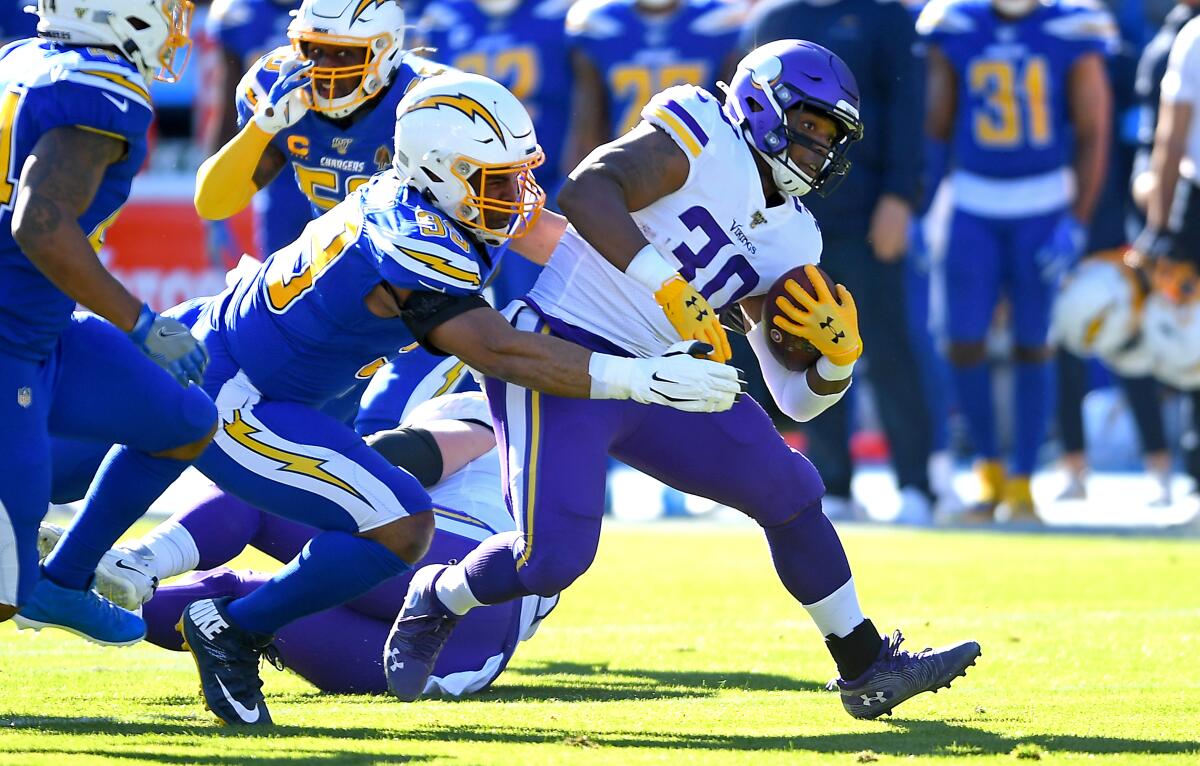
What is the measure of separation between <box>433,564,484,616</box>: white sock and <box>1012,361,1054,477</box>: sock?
18.1ft

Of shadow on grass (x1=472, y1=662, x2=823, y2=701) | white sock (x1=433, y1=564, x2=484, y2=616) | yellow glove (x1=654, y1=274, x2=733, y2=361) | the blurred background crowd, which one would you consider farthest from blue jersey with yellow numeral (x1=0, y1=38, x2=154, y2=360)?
the blurred background crowd

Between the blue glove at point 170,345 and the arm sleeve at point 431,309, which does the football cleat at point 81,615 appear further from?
the arm sleeve at point 431,309

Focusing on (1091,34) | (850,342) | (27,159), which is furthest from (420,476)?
(1091,34)

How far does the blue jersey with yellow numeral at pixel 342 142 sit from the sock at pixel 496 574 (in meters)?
1.75

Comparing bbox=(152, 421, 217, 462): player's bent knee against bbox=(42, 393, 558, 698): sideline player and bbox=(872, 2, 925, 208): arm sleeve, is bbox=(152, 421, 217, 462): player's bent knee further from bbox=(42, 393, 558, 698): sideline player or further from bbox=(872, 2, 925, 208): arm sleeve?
bbox=(872, 2, 925, 208): arm sleeve

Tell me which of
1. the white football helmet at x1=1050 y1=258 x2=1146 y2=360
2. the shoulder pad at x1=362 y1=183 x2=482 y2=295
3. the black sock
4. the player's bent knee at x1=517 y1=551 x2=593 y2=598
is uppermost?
the shoulder pad at x1=362 y1=183 x2=482 y2=295

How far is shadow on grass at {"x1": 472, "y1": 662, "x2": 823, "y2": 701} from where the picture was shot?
17.3 feet

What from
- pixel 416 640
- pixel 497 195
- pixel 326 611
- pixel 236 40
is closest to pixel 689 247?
pixel 497 195

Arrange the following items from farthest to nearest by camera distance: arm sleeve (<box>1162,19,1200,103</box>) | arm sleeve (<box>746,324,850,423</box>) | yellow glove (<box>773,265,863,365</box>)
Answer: arm sleeve (<box>1162,19,1200,103</box>), arm sleeve (<box>746,324,850,423</box>), yellow glove (<box>773,265,863,365</box>)

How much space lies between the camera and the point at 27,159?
4332 millimetres

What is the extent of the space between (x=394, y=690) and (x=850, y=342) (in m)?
1.34

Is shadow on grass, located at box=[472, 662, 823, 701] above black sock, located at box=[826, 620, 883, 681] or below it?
below

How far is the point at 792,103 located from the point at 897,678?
136 cm

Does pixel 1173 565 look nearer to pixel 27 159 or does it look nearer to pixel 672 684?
pixel 672 684
